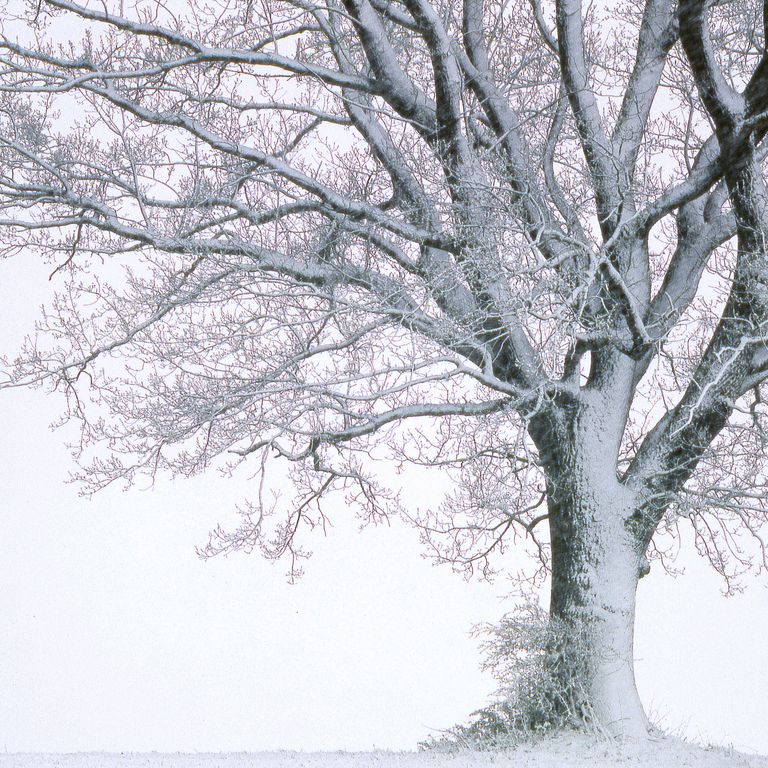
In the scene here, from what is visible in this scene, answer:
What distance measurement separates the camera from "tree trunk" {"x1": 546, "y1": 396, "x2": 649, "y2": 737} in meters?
5.98

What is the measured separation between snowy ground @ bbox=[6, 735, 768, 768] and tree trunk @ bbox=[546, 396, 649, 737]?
0.86ft

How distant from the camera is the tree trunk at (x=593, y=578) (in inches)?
236

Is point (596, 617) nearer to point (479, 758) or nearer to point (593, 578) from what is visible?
point (593, 578)

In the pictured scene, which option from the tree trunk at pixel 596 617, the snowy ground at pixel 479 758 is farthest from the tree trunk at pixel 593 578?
the snowy ground at pixel 479 758

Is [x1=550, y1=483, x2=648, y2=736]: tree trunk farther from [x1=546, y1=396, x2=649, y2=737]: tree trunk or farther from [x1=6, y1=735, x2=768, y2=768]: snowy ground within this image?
[x1=6, y1=735, x2=768, y2=768]: snowy ground

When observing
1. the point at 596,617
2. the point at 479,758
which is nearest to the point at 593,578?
the point at 596,617

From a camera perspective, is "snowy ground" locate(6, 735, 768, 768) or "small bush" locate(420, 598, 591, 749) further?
"small bush" locate(420, 598, 591, 749)

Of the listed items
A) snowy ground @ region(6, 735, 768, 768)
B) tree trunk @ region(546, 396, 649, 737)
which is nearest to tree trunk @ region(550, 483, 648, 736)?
tree trunk @ region(546, 396, 649, 737)

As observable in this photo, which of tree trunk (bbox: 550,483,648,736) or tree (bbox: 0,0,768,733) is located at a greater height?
tree (bbox: 0,0,768,733)

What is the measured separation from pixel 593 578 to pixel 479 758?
1377mm

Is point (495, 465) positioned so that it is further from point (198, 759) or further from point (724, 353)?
point (198, 759)

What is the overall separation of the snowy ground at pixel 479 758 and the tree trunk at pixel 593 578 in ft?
0.86

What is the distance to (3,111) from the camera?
21.8 ft

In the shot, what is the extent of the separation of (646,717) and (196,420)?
3.58 m
